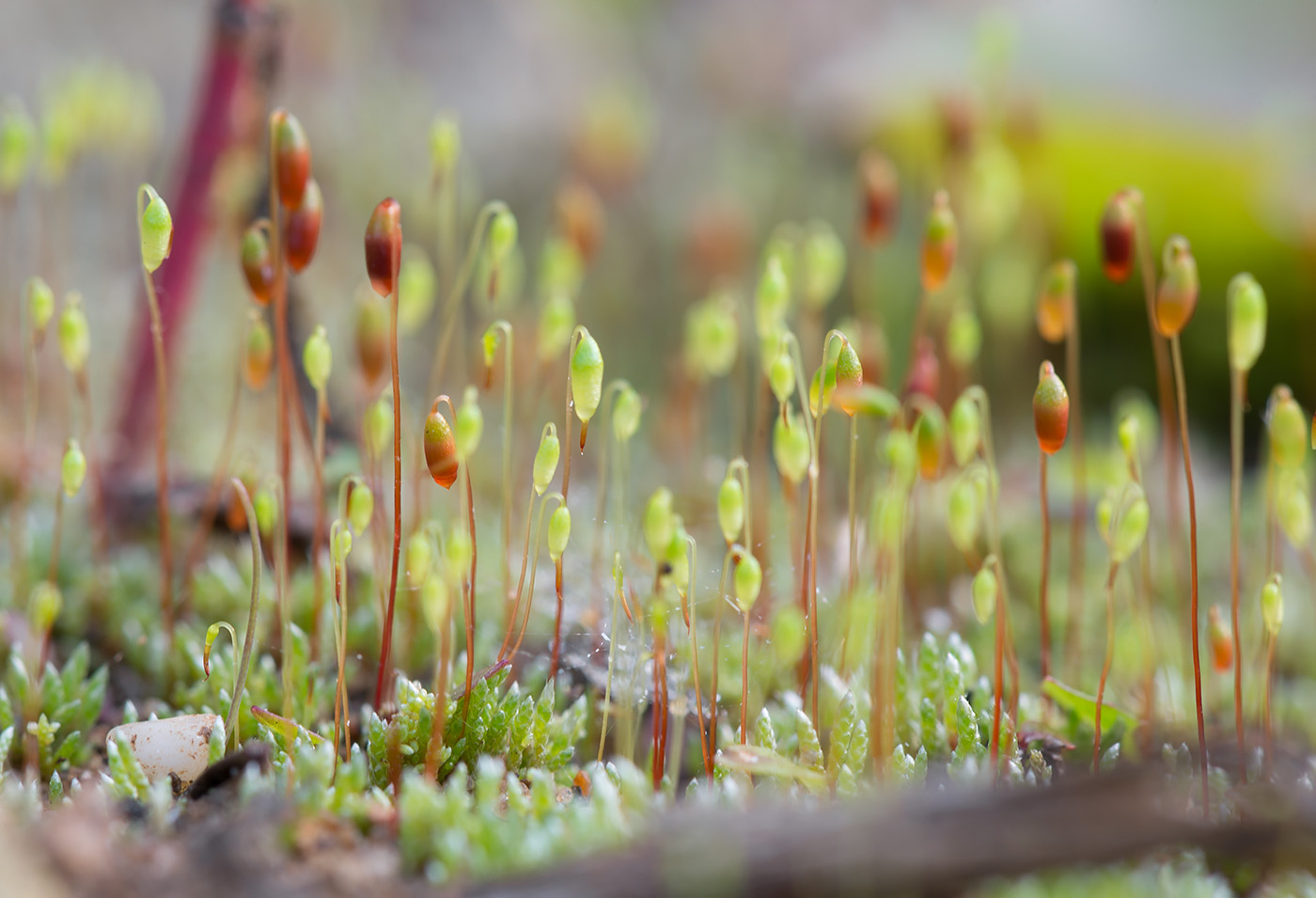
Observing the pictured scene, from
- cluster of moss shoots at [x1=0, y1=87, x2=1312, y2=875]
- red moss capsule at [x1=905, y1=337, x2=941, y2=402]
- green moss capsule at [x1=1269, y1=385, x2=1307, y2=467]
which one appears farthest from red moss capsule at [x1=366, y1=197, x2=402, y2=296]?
green moss capsule at [x1=1269, y1=385, x2=1307, y2=467]

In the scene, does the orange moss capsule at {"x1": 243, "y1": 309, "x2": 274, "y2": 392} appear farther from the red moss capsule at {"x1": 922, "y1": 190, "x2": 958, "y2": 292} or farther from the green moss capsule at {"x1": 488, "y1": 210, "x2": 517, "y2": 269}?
the red moss capsule at {"x1": 922, "y1": 190, "x2": 958, "y2": 292}

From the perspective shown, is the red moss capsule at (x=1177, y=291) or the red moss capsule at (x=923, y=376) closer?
the red moss capsule at (x=1177, y=291)

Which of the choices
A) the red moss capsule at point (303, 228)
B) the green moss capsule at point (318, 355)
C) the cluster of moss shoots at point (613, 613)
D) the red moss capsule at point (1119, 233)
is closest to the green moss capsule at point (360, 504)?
the cluster of moss shoots at point (613, 613)

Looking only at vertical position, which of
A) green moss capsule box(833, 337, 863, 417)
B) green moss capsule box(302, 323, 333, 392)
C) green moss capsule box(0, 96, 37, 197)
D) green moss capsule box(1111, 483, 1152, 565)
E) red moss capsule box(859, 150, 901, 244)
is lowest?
green moss capsule box(1111, 483, 1152, 565)

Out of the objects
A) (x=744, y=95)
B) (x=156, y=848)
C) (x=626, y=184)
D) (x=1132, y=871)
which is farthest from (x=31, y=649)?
(x=744, y=95)

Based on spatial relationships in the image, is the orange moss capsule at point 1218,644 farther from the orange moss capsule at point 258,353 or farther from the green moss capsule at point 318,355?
the orange moss capsule at point 258,353

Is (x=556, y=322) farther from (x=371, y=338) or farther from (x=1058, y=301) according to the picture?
(x=1058, y=301)

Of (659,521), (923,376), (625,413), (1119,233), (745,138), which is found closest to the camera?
(659,521)

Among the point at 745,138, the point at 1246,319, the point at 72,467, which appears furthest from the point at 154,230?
the point at 745,138
